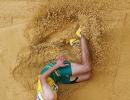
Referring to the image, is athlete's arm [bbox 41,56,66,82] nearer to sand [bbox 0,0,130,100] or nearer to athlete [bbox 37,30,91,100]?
athlete [bbox 37,30,91,100]

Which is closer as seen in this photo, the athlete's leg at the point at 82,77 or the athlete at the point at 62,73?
the athlete at the point at 62,73

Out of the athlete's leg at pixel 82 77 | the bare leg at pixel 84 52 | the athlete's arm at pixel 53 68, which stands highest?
the bare leg at pixel 84 52

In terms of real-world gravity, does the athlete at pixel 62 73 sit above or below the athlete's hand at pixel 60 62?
below

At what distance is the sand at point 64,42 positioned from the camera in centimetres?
320

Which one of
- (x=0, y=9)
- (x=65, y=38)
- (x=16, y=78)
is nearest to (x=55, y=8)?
(x=65, y=38)

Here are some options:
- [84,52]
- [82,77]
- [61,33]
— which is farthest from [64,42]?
[82,77]

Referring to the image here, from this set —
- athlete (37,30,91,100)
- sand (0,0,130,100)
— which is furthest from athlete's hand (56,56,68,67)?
sand (0,0,130,100)

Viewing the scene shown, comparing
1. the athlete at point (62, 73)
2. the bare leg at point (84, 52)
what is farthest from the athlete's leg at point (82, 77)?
the bare leg at point (84, 52)

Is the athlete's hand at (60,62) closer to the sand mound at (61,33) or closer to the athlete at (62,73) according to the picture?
the athlete at (62,73)

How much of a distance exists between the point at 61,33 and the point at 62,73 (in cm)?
33

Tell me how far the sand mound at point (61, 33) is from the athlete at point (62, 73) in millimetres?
70

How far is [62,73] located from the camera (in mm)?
3162

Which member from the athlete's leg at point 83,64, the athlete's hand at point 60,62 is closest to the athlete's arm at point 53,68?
the athlete's hand at point 60,62

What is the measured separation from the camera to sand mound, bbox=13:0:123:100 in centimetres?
318
